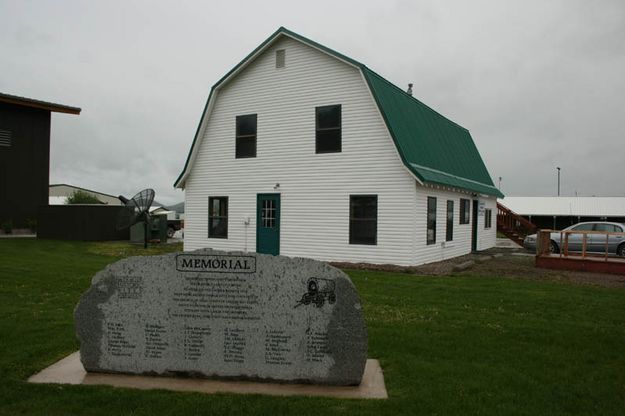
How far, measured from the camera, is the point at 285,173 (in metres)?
17.6

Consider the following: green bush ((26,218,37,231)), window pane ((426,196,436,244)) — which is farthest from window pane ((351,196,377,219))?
green bush ((26,218,37,231))

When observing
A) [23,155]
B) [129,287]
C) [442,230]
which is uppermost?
[23,155]

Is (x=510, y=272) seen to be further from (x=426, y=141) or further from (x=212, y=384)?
(x=212, y=384)

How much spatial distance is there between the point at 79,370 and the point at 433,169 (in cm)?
1385

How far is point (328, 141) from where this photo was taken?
16.9m

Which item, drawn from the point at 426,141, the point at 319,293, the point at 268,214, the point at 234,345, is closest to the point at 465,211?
the point at 426,141

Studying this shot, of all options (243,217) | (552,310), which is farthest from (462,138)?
(552,310)

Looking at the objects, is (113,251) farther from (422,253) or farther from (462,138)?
(462,138)

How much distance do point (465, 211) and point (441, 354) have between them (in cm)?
1582

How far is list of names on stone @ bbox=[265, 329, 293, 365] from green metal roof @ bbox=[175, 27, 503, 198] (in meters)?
10.5

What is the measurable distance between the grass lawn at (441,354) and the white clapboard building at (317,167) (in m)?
4.66

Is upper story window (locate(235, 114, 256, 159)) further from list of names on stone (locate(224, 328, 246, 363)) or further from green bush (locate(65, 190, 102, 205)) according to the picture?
green bush (locate(65, 190, 102, 205))

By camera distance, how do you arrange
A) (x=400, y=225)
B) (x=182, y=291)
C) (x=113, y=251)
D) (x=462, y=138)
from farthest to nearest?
1. (x=462, y=138)
2. (x=113, y=251)
3. (x=400, y=225)
4. (x=182, y=291)

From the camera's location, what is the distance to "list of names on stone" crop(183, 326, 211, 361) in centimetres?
545
